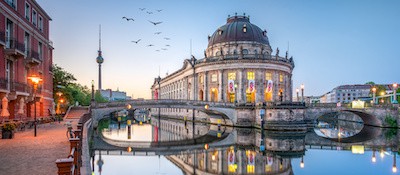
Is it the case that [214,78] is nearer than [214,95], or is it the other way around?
[214,78]

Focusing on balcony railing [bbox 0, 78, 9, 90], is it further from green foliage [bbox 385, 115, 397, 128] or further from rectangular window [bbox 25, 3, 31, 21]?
green foliage [bbox 385, 115, 397, 128]

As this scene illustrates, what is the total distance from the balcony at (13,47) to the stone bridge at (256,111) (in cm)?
1850

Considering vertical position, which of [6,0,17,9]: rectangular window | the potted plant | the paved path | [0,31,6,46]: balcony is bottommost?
the paved path

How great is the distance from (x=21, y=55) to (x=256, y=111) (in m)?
33.5

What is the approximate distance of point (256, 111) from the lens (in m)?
48.8

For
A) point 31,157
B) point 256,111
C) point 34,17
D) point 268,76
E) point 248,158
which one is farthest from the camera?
point 268,76

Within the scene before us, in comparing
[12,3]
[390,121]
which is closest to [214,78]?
[390,121]

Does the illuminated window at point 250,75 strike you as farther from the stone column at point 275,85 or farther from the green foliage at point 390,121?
the green foliage at point 390,121

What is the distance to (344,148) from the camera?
32188 mm

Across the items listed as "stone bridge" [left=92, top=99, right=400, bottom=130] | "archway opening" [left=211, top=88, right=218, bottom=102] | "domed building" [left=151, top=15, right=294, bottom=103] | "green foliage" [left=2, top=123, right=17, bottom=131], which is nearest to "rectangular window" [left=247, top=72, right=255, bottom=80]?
"domed building" [left=151, top=15, right=294, bottom=103]

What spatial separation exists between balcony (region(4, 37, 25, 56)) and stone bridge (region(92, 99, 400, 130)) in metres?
18.5

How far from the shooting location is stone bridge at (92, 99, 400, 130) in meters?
44.7

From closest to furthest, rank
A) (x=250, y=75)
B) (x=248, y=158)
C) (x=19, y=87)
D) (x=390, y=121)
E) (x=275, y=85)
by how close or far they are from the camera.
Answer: (x=248, y=158)
(x=19, y=87)
(x=390, y=121)
(x=250, y=75)
(x=275, y=85)

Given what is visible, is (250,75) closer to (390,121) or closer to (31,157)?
(390,121)
